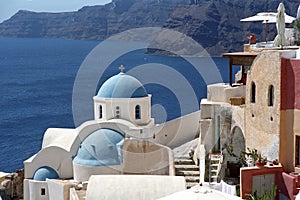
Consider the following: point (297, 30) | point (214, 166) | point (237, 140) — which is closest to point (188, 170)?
point (214, 166)

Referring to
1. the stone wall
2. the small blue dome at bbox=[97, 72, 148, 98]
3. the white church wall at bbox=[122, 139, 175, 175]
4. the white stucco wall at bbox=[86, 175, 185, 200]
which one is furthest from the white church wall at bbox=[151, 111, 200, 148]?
the stone wall

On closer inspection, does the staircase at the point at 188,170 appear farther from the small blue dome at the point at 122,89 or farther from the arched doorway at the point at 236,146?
the small blue dome at the point at 122,89

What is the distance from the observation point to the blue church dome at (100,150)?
22672 millimetres

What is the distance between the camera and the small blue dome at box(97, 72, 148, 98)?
2500 cm

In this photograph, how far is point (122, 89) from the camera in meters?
25.1

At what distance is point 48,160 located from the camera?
2472 centimetres

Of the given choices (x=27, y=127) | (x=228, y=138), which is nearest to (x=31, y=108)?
(x=27, y=127)

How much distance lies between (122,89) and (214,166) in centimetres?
651

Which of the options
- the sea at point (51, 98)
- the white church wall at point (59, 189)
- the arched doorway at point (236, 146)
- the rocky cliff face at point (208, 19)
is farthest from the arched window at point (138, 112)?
the rocky cliff face at point (208, 19)

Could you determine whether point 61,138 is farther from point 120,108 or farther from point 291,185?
point 291,185

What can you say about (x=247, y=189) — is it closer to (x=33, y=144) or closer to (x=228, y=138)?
(x=228, y=138)

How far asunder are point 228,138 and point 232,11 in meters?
149

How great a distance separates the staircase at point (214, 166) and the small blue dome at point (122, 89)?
18.3ft

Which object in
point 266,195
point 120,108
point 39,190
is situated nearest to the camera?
point 266,195
